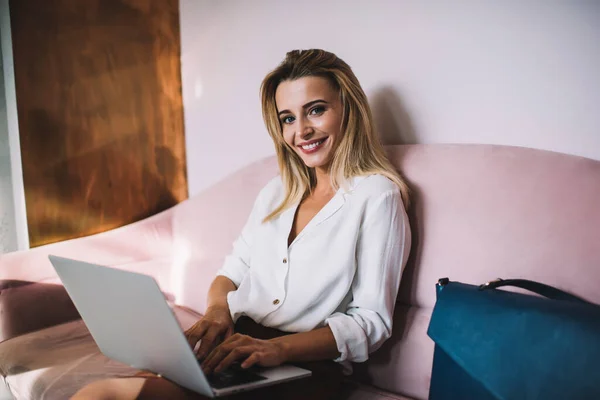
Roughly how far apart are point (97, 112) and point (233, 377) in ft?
4.24

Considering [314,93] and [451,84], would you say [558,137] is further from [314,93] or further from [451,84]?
[314,93]

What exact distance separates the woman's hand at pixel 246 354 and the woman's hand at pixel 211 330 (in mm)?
88

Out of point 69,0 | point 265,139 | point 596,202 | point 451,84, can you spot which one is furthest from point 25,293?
point 596,202

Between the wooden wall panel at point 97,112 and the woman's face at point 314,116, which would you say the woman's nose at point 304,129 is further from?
the wooden wall panel at point 97,112

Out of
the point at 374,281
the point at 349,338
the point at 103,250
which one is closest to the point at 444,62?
the point at 374,281


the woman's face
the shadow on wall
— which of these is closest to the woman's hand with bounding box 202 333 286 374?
the woman's face

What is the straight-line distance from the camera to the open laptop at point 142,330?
0.63 m

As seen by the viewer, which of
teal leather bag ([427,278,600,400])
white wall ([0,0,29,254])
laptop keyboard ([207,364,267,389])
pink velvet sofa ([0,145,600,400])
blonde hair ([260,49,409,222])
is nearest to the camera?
teal leather bag ([427,278,600,400])

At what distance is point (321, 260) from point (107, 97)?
3.94ft

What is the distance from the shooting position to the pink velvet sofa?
0.83m

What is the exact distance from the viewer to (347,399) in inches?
37.0

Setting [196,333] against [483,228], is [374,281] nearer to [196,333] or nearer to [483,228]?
[483,228]

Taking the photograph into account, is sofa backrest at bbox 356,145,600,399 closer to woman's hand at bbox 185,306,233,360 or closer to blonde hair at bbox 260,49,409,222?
blonde hair at bbox 260,49,409,222

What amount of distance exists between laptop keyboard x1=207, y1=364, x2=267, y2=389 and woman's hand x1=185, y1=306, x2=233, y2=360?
107mm
